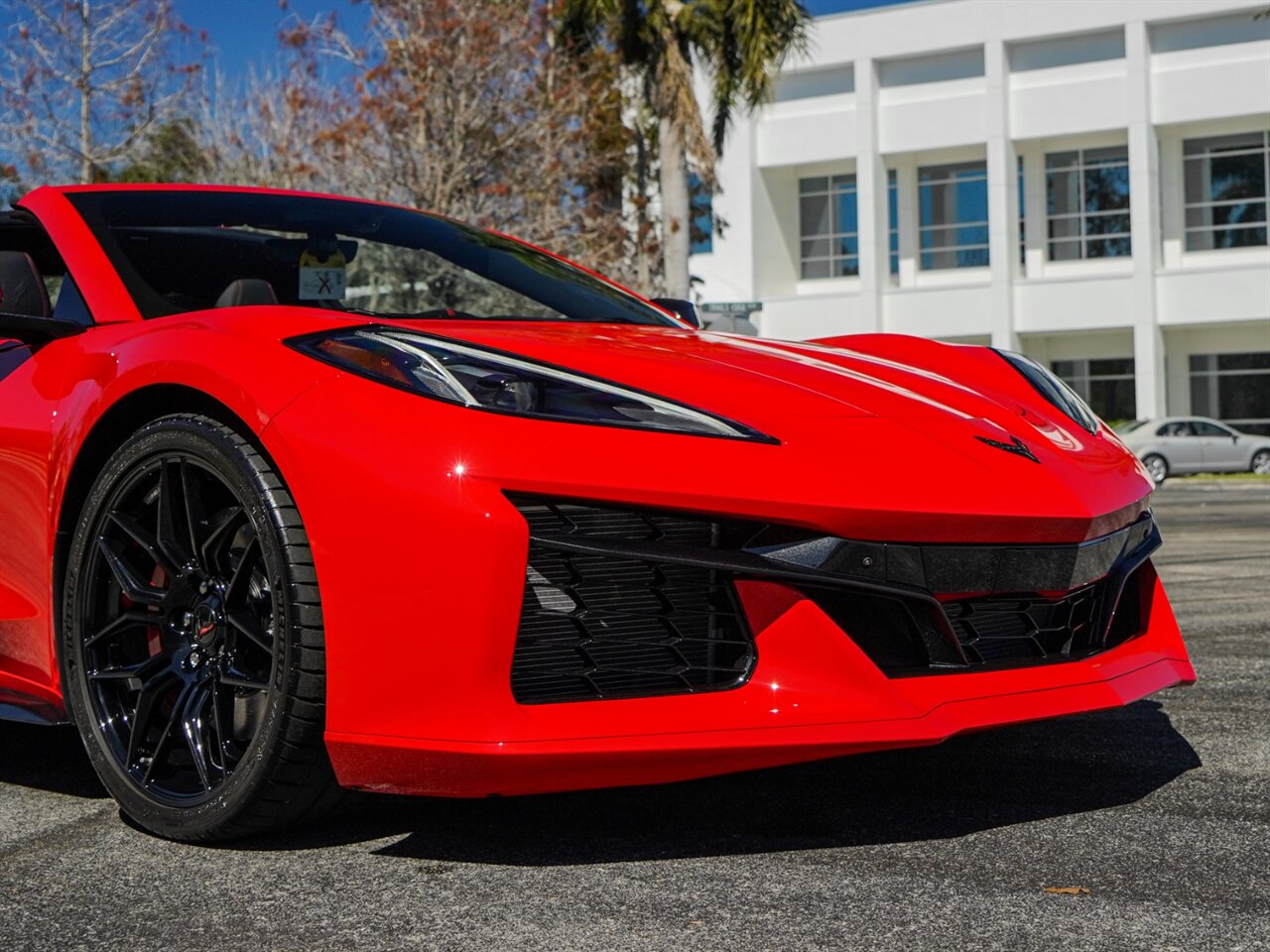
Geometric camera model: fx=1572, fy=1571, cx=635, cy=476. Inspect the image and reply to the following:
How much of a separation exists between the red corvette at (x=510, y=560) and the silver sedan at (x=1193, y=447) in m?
26.2

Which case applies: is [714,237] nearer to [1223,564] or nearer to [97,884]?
[1223,564]

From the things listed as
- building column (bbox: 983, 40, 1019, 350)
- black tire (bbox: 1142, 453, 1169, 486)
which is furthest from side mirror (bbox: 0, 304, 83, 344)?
building column (bbox: 983, 40, 1019, 350)

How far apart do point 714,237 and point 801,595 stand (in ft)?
118

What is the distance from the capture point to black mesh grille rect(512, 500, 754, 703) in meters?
2.52

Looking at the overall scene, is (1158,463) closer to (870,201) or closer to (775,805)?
(870,201)

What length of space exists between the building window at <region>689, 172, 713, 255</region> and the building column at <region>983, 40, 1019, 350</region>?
6392mm

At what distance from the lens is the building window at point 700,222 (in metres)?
34.9

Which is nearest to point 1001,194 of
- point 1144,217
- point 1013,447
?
point 1144,217

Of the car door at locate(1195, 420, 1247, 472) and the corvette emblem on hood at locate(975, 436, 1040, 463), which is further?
the car door at locate(1195, 420, 1247, 472)

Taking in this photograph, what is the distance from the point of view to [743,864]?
261 centimetres

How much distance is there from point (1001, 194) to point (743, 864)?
34291 millimetres

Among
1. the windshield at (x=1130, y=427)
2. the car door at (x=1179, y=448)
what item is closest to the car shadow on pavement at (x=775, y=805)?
the car door at (x=1179, y=448)

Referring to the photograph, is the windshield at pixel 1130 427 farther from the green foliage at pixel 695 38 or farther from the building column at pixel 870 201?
the green foliage at pixel 695 38

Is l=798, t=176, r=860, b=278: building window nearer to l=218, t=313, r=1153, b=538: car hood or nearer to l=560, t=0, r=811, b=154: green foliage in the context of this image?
l=560, t=0, r=811, b=154: green foliage
